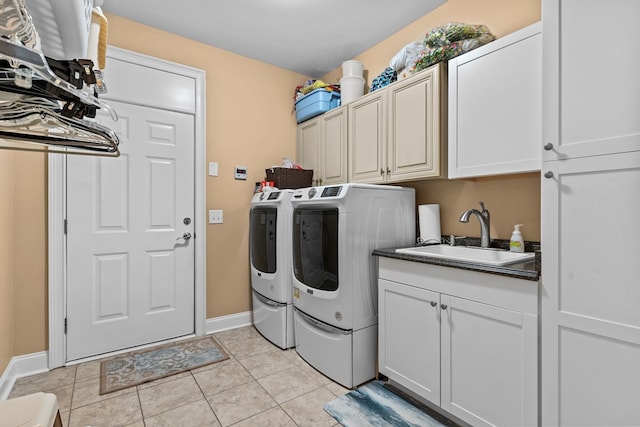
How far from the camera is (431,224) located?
2.29 meters

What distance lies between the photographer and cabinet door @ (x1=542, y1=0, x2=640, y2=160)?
3.64 feet

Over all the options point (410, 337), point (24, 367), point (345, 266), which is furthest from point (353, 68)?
point (24, 367)

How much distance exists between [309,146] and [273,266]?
4.26 feet

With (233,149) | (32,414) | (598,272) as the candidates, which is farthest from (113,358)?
(598,272)

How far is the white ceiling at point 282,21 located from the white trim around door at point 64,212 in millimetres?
319

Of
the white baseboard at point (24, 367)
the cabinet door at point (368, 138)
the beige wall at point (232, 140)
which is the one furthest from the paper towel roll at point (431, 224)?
the white baseboard at point (24, 367)

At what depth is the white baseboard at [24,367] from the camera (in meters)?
1.99

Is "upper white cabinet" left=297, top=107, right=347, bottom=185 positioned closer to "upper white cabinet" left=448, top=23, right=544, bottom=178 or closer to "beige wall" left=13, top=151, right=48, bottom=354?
"upper white cabinet" left=448, top=23, right=544, bottom=178

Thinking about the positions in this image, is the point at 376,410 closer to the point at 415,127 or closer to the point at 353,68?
the point at 415,127

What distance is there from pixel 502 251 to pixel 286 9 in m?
2.27

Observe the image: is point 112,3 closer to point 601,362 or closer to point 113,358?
point 113,358

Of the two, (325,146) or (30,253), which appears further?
(325,146)

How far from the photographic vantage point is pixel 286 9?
2.38 m

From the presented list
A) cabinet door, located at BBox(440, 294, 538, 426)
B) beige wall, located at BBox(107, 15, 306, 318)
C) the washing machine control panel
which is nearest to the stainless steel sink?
cabinet door, located at BBox(440, 294, 538, 426)
